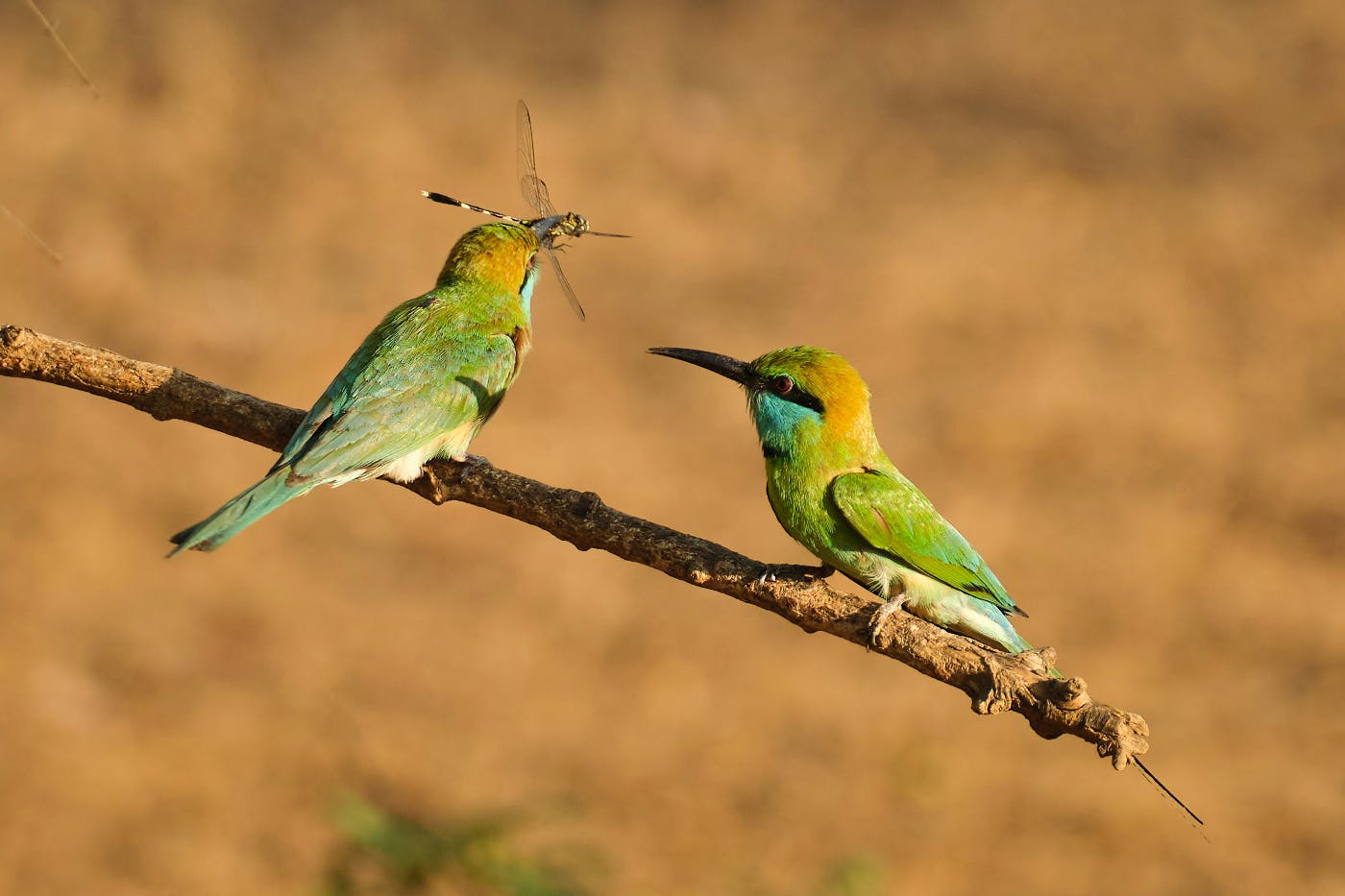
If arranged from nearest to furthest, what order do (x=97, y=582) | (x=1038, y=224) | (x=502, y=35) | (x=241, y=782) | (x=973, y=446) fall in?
(x=241, y=782), (x=97, y=582), (x=973, y=446), (x=1038, y=224), (x=502, y=35)

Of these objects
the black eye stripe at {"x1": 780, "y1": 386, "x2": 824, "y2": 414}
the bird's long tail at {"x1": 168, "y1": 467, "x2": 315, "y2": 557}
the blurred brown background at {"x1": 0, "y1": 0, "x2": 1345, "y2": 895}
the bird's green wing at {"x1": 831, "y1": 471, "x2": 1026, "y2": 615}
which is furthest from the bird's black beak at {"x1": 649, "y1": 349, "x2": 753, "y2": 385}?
the blurred brown background at {"x1": 0, "y1": 0, "x2": 1345, "y2": 895}

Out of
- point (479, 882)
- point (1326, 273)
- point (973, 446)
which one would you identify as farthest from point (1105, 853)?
point (1326, 273)

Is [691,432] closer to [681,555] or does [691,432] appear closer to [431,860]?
[431,860]

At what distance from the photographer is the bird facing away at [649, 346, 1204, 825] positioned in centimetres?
282

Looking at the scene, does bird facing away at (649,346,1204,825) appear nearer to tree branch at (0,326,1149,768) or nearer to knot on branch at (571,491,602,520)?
tree branch at (0,326,1149,768)

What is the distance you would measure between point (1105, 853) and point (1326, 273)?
3.68 meters

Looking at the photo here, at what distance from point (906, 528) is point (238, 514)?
58.8 inches

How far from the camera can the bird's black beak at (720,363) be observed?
9.84ft

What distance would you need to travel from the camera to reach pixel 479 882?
3721 millimetres

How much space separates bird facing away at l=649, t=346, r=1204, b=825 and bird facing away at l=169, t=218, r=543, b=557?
89 centimetres

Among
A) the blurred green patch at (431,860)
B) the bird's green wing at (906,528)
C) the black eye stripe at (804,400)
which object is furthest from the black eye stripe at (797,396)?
the blurred green patch at (431,860)

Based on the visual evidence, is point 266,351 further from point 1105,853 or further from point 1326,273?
point 1326,273

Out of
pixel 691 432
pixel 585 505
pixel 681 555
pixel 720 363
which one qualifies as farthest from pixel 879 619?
pixel 691 432

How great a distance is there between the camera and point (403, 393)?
3.28 meters
